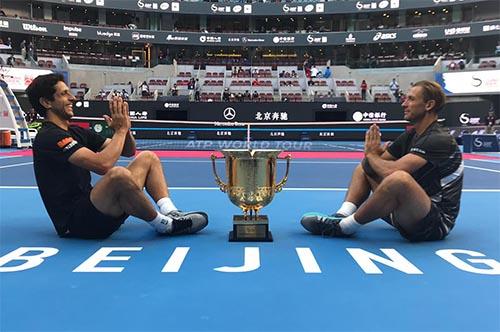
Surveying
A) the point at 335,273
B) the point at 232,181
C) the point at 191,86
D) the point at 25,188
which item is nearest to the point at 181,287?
the point at 335,273

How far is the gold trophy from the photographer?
3.68 m

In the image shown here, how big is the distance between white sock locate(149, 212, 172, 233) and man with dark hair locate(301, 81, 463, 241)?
53.1 inches

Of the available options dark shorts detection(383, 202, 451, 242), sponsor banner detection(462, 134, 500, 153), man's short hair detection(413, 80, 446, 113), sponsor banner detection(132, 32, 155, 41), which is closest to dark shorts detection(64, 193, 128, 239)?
dark shorts detection(383, 202, 451, 242)

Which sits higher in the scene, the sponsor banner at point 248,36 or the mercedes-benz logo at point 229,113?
the sponsor banner at point 248,36

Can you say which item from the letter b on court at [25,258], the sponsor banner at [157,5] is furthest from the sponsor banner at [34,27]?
the letter b on court at [25,258]

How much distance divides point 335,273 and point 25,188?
18.2ft

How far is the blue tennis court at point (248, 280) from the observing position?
2176 mm

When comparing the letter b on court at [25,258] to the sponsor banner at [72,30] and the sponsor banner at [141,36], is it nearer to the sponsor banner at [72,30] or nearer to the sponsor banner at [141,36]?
the sponsor banner at [72,30]

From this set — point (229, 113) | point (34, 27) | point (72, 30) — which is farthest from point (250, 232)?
point (72, 30)

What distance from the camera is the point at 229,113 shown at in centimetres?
2477

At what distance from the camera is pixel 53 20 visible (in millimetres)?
40625

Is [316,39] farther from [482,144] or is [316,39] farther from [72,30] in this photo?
[482,144]

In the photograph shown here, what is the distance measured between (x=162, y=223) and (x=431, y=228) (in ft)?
7.19

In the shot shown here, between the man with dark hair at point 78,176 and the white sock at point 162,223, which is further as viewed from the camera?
the white sock at point 162,223
